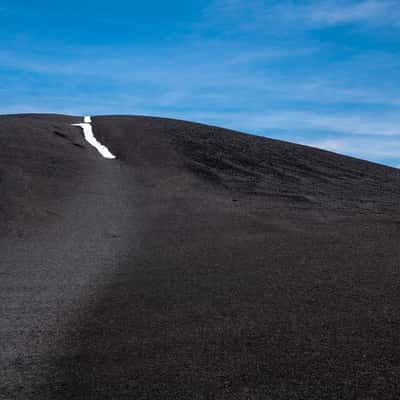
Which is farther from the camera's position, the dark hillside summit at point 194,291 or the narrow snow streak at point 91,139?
the narrow snow streak at point 91,139

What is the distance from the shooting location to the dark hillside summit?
15.2 feet

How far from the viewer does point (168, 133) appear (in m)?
32.5

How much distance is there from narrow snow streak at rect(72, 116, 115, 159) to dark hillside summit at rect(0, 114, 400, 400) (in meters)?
6.19

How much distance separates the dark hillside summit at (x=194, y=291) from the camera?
4.64m

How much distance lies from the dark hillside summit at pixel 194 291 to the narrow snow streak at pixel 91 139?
20.3ft

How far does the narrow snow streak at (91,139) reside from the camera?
26803 mm

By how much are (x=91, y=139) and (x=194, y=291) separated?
2390 centimetres

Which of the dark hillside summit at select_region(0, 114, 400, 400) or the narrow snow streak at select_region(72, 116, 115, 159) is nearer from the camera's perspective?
the dark hillside summit at select_region(0, 114, 400, 400)

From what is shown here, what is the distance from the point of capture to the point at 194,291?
7.53 metres

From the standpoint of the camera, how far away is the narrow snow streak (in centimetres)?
2680

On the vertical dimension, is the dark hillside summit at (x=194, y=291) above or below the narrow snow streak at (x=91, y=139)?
below

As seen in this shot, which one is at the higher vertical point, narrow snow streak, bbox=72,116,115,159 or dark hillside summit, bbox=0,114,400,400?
narrow snow streak, bbox=72,116,115,159

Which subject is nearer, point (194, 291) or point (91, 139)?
point (194, 291)

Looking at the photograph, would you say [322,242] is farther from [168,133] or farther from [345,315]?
[168,133]
